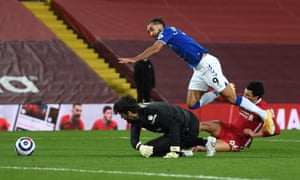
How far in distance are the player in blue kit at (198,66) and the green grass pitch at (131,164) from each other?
2.63ft

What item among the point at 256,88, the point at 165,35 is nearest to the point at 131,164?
the point at 165,35

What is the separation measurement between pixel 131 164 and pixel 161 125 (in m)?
1.12

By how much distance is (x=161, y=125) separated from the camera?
1359 cm

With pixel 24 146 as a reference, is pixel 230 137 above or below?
above

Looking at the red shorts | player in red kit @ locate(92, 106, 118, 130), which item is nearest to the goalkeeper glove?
the red shorts

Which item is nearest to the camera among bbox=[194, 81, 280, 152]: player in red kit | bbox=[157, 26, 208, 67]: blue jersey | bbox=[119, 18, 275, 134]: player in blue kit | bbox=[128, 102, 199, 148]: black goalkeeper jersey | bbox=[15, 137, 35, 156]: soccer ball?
bbox=[128, 102, 199, 148]: black goalkeeper jersey

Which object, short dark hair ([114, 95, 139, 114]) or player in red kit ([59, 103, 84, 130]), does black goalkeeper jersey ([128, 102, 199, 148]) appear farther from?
player in red kit ([59, 103, 84, 130])

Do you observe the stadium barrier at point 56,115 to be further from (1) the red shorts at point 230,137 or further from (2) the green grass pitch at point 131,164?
(1) the red shorts at point 230,137

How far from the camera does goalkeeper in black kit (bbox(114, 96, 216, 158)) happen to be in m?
13.3

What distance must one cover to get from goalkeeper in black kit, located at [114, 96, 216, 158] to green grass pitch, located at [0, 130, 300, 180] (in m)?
0.22

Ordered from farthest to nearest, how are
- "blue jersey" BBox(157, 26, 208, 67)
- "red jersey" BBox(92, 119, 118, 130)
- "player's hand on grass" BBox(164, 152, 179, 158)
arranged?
"red jersey" BBox(92, 119, 118, 130), "blue jersey" BBox(157, 26, 208, 67), "player's hand on grass" BBox(164, 152, 179, 158)

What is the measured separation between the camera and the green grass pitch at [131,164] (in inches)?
440

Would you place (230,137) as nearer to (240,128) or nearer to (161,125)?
(240,128)

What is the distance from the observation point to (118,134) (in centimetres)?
2289
